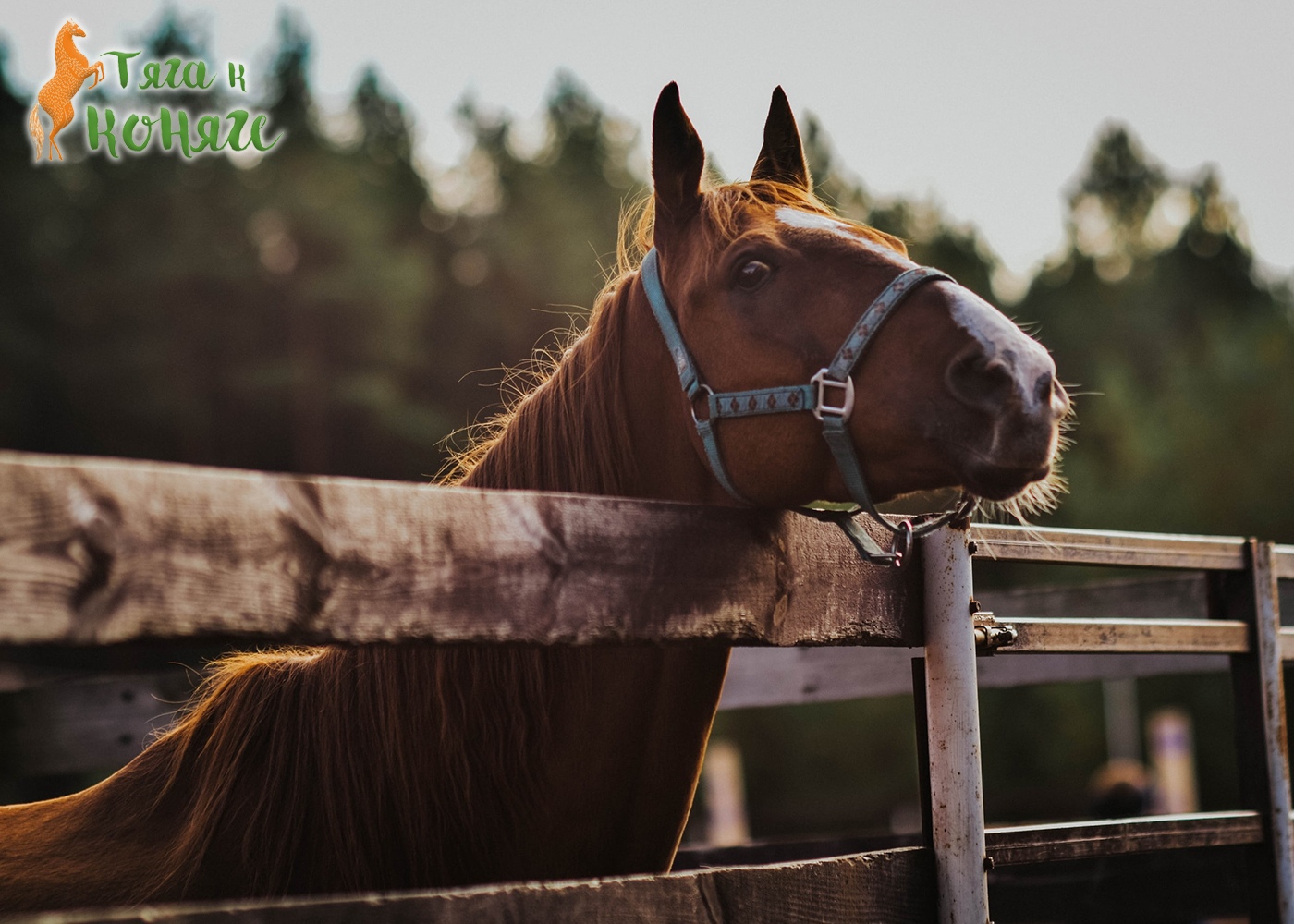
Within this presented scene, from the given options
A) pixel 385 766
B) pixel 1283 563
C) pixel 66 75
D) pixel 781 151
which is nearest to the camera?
pixel 385 766

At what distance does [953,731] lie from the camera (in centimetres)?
246

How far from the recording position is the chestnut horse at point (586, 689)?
2.21 meters

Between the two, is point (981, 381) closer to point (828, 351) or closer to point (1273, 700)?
point (828, 351)

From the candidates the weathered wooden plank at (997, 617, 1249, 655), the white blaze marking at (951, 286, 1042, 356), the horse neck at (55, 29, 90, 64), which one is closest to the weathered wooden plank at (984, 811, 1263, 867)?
the weathered wooden plank at (997, 617, 1249, 655)

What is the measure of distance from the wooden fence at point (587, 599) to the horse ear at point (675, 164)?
2.80 ft

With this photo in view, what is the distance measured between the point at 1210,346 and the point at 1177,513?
7849 mm

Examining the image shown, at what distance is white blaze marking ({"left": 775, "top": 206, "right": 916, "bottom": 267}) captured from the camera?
238cm

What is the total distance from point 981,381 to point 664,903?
3.62ft

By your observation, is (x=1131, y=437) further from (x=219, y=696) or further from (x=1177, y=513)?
(x=219, y=696)

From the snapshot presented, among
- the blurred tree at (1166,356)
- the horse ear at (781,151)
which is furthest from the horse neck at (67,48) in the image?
the blurred tree at (1166,356)

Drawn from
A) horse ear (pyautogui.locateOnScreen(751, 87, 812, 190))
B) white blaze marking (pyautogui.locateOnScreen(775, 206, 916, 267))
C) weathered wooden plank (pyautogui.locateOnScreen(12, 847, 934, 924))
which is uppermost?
horse ear (pyautogui.locateOnScreen(751, 87, 812, 190))

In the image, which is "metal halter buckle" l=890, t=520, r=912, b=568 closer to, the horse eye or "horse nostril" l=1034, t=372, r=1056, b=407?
"horse nostril" l=1034, t=372, r=1056, b=407

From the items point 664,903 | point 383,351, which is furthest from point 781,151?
point 383,351

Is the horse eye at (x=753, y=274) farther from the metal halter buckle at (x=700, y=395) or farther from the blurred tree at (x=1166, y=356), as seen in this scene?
the blurred tree at (x=1166, y=356)
